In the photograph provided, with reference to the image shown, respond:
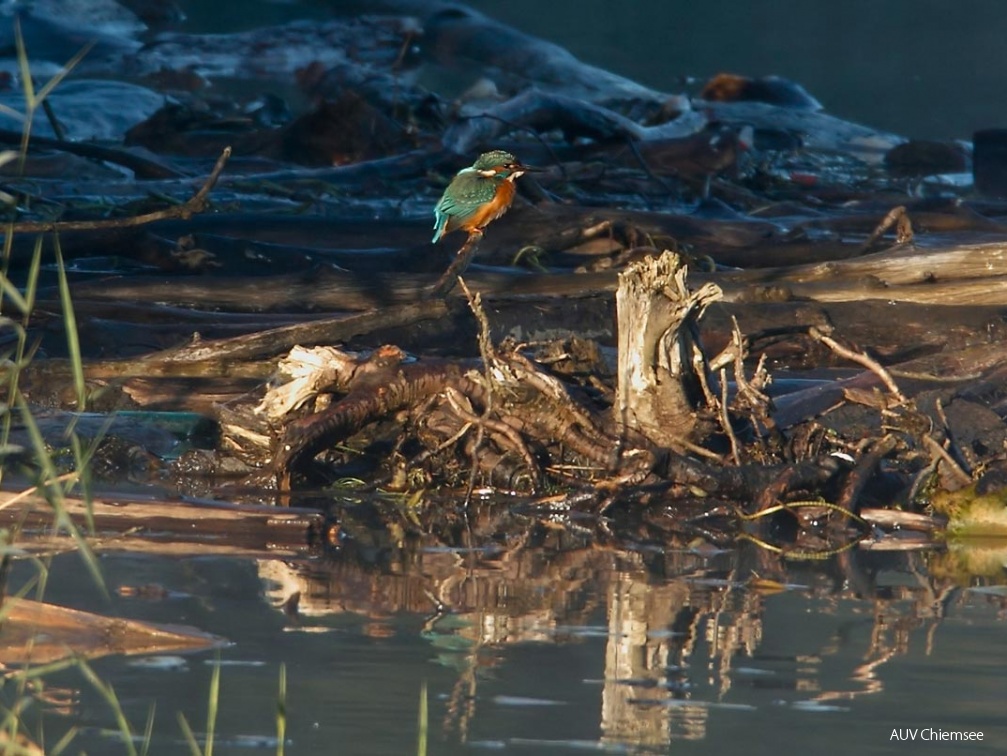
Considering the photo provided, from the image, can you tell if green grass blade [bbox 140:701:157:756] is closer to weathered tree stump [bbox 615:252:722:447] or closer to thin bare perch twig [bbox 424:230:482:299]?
weathered tree stump [bbox 615:252:722:447]

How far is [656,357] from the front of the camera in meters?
5.44

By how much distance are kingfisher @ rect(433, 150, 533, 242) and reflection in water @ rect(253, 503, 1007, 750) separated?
2.69 metres

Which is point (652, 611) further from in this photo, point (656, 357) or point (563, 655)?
point (656, 357)

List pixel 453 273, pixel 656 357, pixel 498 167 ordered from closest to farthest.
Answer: pixel 656 357
pixel 453 273
pixel 498 167

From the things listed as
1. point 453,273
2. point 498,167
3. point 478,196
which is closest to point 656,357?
point 453,273

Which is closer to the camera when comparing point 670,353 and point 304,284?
point 670,353

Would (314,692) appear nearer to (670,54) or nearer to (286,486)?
(286,486)

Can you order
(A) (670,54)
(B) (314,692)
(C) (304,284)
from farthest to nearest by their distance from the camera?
(A) (670,54)
(C) (304,284)
(B) (314,692)

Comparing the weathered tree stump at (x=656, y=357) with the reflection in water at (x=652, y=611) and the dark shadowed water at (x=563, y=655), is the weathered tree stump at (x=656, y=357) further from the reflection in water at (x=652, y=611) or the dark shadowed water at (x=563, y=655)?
the dark shadowed water at (x=563, y=655)

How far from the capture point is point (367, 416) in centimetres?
563

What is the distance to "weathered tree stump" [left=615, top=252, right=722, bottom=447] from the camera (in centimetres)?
536

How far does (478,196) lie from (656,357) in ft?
7.33

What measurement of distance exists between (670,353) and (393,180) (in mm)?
6491

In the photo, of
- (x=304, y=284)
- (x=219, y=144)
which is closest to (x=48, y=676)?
(x=304, y=284)
